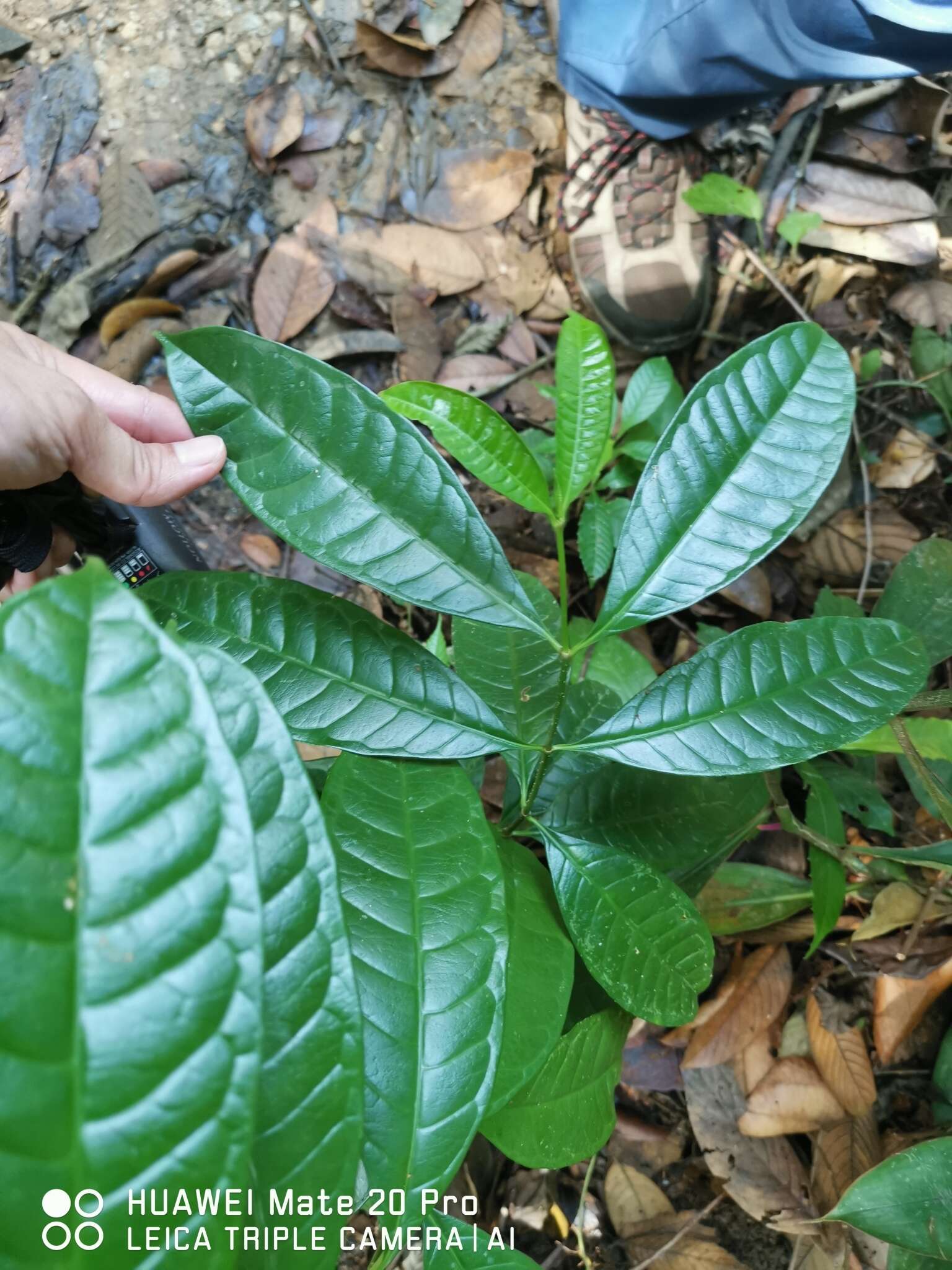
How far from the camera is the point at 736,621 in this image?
4.61 feet

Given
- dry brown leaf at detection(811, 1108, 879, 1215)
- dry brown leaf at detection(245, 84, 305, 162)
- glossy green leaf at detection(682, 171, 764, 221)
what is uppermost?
dry brown leaf at detection(245, 84, 305, 162)

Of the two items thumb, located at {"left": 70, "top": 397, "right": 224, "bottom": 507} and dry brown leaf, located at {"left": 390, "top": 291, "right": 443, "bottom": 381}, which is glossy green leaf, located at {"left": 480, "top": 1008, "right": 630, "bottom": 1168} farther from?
dry brown leaf, located at {"left": 390, "top": 291, "right": 443, "bottom": 381}

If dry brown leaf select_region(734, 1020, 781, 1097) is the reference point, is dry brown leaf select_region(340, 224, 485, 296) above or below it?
above

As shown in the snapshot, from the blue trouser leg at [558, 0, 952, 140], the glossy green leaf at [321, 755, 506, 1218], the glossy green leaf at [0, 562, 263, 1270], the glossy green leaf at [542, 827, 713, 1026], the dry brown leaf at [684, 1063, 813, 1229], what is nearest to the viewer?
the glossy green leaf at [0, 562, 263, 1270]

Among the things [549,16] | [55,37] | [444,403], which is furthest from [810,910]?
[55,37]

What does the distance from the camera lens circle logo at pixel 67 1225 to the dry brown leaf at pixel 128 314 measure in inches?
63.5

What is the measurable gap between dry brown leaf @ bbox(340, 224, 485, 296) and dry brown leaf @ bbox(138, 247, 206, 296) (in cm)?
32

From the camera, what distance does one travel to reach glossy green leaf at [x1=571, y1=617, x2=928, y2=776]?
63 centimetres

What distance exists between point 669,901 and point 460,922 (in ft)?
0.76

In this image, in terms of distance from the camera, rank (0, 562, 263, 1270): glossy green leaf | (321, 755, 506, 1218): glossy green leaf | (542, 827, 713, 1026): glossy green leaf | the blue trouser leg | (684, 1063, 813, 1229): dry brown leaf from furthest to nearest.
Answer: the blue trouser leg
(684, 1063, 813, 1229): dry brown leaf
(542, 827, 713, 1026): glossy green leaf
(321, 755, 506, 1218): glossy green leaf
(0, 562, 263, 1270): glossy green leaf

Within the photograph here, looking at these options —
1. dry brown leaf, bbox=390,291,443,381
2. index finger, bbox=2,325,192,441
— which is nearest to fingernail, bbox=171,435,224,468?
index finger, bbox=2,325,192,441

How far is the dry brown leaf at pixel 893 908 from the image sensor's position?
1.06 metres

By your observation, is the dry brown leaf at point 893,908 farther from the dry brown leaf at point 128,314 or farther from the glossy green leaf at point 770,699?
the dry brown leaf at point 128,314

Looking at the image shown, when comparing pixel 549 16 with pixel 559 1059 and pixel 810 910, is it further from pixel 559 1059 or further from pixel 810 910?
pixel 559 1059
